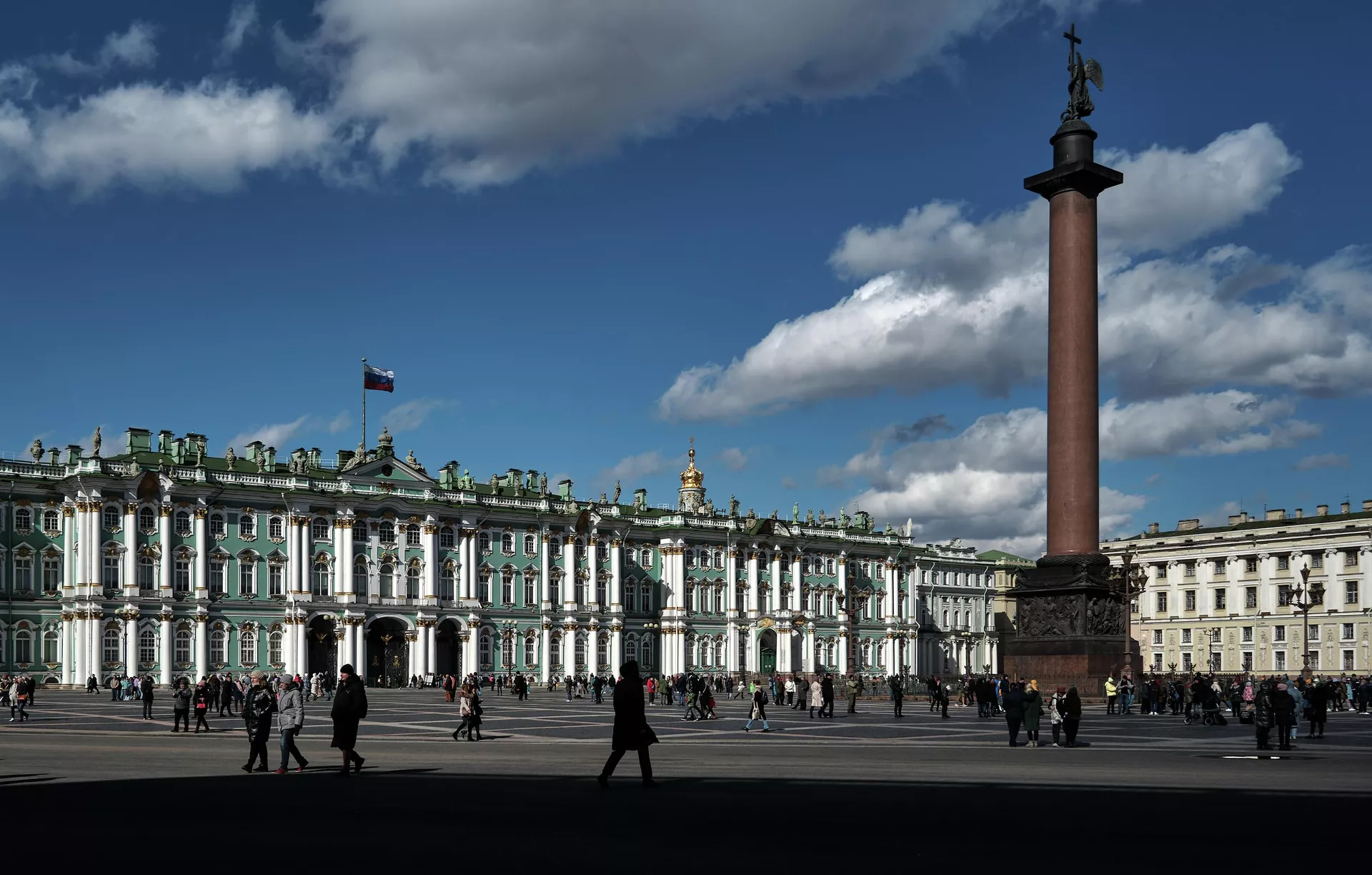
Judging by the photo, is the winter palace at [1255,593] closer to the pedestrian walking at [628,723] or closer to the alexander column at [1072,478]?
the alexander column at [1072,478]

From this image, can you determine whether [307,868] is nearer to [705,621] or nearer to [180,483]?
[180,483]

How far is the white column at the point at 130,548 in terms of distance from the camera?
92500mm

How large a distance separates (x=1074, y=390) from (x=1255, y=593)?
291 ft

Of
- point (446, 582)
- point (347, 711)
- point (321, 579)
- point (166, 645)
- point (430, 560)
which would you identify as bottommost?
point (166, 645)

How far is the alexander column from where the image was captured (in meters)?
47.1

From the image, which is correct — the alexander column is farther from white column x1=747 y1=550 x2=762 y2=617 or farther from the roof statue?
white column x1=747 y1=550 x2=762 y2=617

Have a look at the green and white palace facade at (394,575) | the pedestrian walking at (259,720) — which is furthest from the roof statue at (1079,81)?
the green and white palace facade at (394,575)

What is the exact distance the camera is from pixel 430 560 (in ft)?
348

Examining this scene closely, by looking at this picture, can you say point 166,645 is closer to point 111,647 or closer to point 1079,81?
point 111,647

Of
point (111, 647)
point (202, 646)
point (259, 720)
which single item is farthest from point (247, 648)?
point (259, 720)

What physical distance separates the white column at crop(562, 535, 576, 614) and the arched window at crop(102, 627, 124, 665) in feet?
110

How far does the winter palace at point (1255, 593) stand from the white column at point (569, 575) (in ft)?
146

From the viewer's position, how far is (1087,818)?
17.1 m

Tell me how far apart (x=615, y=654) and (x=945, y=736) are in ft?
264
